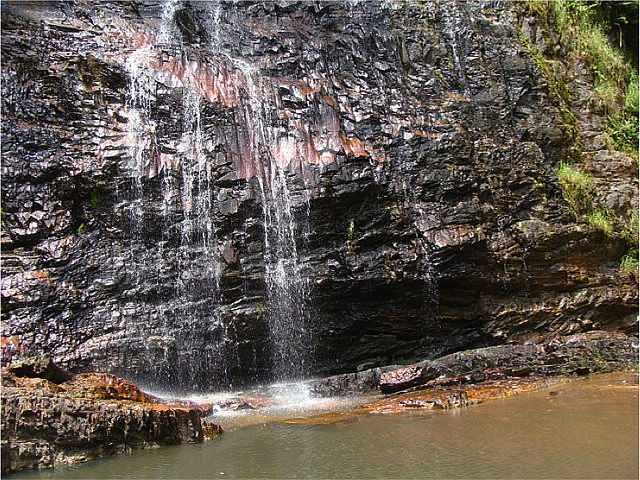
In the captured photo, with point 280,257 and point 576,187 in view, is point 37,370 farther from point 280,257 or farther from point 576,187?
point 576,187

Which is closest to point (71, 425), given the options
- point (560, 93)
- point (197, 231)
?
point (197, 231)

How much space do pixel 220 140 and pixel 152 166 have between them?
1016 millimetres

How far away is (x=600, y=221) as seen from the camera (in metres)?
9.33

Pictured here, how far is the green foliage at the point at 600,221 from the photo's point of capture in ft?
30.3

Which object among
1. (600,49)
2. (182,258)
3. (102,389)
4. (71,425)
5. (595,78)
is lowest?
(71,425)

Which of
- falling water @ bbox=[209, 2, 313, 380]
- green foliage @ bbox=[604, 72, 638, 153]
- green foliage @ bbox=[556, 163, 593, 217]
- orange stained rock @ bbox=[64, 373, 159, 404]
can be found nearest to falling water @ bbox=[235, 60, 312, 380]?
falling water @ bbox=[209, 2, 313, 380]

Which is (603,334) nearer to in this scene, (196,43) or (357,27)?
(357,27)

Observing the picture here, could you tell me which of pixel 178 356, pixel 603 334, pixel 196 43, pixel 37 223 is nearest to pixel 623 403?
pixel 603 334

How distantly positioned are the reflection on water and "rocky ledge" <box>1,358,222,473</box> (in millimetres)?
149

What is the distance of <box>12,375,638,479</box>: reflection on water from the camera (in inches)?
146

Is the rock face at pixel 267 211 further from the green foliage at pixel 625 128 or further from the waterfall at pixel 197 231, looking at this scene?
the green foliage at pixel 625 128

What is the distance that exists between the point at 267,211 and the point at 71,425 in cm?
438

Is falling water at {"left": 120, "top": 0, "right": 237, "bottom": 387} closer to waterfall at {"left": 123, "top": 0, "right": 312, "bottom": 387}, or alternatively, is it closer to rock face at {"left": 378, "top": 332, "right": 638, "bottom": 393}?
waterfall at {"left": 123, "top": 0, "right": 312, "bottom": 387}

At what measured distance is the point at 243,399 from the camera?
23.9ft
